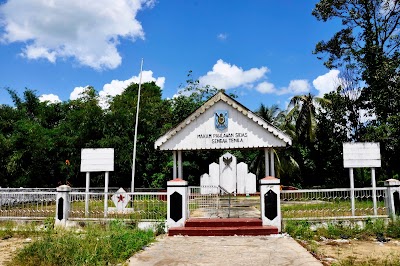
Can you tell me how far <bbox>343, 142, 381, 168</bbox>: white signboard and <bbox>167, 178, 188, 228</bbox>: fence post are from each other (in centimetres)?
581

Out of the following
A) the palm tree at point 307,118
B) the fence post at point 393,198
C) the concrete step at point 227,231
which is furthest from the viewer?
the palm tree at point 307,118

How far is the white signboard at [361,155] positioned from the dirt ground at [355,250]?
125 inches

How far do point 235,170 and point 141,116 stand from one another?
9.30 m

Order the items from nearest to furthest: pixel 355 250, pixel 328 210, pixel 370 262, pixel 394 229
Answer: pixel 370 262
pixel 355 250
pixel 394 229
pixel 328 210

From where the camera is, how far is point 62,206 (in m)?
12.1

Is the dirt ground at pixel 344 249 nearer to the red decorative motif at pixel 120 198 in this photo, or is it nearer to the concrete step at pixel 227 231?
the concrete step at pixel 227 231

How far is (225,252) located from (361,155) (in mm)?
6864

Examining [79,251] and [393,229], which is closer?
[79,251]

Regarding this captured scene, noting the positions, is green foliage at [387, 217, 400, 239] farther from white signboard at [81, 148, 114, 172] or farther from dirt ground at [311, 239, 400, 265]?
white signboard at [81, 148, 114, 172]

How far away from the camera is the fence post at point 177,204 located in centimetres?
1149

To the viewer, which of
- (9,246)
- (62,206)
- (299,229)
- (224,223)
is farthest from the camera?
(62,206)

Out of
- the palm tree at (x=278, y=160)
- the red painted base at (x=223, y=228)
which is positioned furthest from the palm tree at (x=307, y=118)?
the red painted base at (x=223, y=228)

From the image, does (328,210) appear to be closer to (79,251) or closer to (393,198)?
(393,198)

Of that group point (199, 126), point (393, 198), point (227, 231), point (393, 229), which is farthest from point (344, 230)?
point (199, 126)
